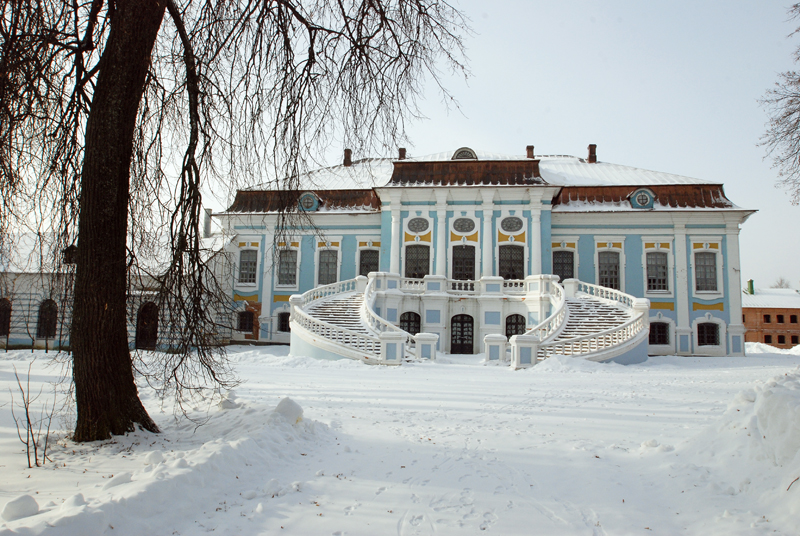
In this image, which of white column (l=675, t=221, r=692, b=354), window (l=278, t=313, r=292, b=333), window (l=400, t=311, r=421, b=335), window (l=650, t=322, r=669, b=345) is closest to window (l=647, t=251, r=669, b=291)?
white column (l=675, t=221, r=692, b=354)

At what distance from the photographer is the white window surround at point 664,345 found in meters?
23.1

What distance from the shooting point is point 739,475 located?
448 centimetres

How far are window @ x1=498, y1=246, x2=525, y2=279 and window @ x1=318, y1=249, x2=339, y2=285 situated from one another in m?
8.04

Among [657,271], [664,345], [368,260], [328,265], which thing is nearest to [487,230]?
[368,260]

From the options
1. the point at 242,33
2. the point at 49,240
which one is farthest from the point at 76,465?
the point at 242,33

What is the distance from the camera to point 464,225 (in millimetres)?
24047

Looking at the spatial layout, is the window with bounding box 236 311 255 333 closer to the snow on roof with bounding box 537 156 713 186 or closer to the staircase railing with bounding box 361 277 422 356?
the staircase railing with bounding box 361 277 422 356

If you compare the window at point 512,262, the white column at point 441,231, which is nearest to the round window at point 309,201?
the white column at point 441,231

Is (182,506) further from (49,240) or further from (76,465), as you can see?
(49,240)

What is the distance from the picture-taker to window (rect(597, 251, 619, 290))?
2464 cm

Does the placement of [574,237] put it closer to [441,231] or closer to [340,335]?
[441,231]

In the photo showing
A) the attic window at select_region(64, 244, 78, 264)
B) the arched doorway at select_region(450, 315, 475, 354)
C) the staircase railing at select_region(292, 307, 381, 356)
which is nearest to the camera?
the attic window at select_region(64, 244, 78, 264)

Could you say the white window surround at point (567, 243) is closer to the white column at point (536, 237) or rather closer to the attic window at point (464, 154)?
the white column at point (536, 237)

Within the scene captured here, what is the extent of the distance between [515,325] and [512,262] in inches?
137
